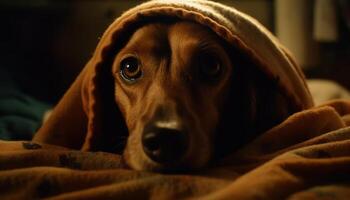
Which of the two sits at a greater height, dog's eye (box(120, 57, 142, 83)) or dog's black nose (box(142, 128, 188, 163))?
dog's eye (box(120, 57, 142, 83))

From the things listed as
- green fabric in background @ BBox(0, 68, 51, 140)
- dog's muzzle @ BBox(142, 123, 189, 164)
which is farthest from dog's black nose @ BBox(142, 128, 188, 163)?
green fabric in background @ BBox(0, 68, 51, 140)

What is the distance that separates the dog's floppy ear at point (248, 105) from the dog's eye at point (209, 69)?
68 millimetres

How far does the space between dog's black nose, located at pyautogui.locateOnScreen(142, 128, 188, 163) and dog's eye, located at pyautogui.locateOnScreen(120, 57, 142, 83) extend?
13.7 inches

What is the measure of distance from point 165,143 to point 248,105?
0.42 metres

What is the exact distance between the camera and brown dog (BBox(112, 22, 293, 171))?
1059mm

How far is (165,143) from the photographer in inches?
36.9

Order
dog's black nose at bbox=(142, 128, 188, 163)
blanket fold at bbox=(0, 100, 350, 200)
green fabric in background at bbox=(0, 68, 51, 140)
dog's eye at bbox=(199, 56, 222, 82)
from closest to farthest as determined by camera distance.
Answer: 1. blanket fold at bbox=(0, 100, 350, 200)
2. dog's black nose at bbox=(142, 128, 188, 163)
3. dog's eye at bbox=(199, 56, 222, 82)
4. green fabric in background at bbox=(0, 68, 51, 140)

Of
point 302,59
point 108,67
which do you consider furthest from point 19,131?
point 302,59

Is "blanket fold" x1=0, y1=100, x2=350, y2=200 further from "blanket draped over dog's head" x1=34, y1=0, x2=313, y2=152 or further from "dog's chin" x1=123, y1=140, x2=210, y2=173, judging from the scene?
"blanket draped over dog's head" x1=34, y1=0, x2=313, y2=152

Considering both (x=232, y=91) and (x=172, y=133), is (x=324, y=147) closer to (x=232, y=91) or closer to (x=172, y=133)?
(x=172, y=133)

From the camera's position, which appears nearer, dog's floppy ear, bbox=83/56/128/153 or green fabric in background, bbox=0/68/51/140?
dog's floppy ear, bbox=83/56/128/153

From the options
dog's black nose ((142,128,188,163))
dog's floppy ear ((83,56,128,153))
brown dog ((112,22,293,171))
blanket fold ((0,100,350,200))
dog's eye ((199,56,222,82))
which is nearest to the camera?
blanket fold ((0,100,350,200))

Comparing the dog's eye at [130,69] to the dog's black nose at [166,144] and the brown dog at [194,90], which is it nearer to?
the brown dog at [194,90]

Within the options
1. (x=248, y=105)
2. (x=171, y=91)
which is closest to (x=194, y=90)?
(x=171, y=91)
